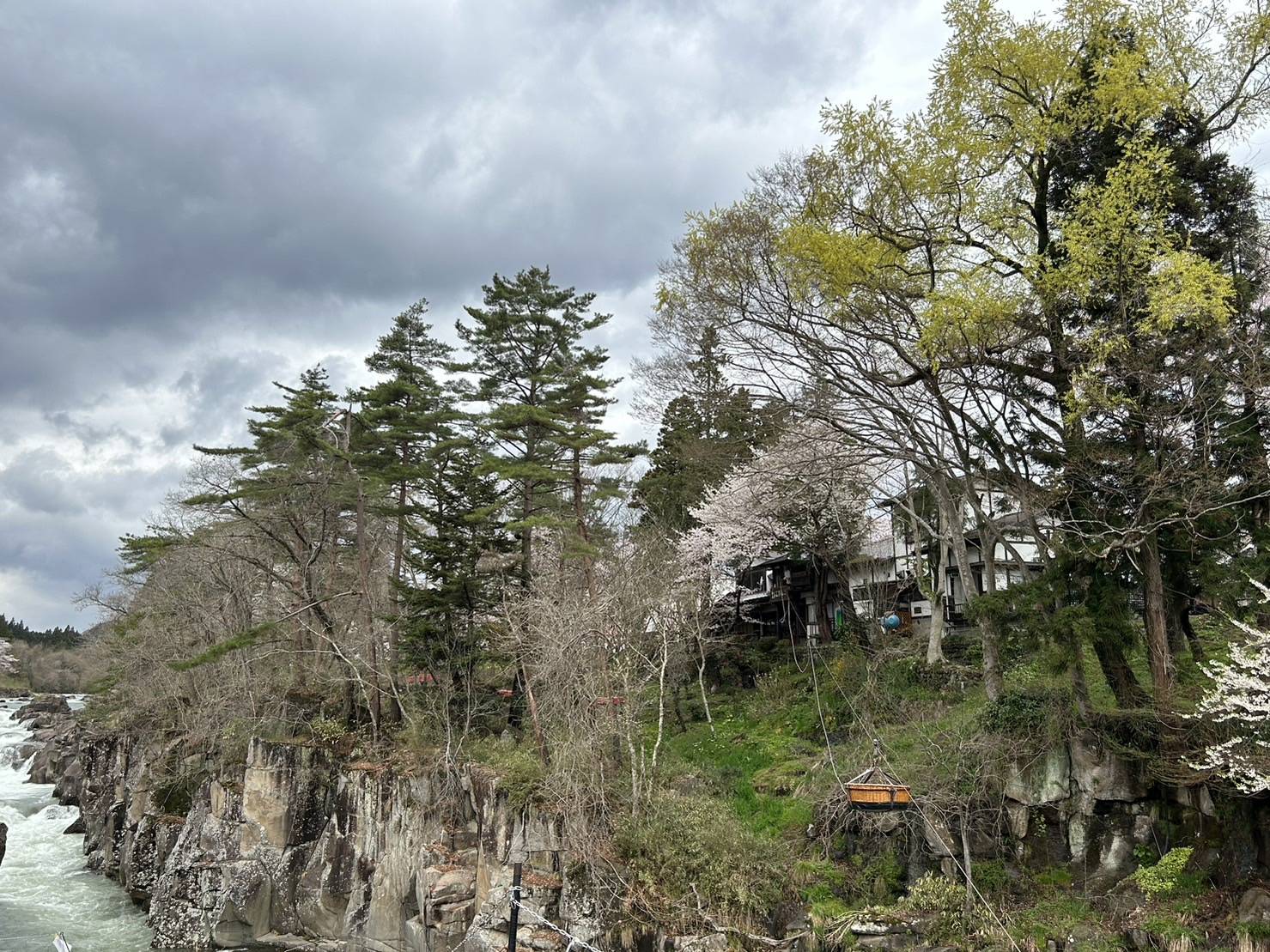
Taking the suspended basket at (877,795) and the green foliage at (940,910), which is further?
the green foliage at (940,910)

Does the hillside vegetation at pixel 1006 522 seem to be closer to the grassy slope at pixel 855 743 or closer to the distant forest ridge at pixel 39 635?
the grassy slope at pixel 855 743

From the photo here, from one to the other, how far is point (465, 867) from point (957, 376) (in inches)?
564

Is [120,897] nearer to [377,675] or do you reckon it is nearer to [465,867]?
[377,675]

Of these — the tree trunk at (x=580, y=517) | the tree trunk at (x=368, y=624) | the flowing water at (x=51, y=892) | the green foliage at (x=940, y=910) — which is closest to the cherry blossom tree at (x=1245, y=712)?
the green foliage at (x=940, y=910)

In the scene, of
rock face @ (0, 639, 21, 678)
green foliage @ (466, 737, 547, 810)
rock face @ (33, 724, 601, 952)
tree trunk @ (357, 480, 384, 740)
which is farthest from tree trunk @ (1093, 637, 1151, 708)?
rock face @ (0, 639, 21, 678)

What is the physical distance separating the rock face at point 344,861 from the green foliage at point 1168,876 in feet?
27.9

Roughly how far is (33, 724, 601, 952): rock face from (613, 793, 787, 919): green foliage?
54.4 inches

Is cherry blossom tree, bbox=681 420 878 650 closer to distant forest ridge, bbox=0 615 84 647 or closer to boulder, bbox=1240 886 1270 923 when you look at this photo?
boulder, bbox=1240 886 1270 923

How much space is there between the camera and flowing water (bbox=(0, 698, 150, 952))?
70.5 ft

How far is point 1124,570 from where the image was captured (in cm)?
1246

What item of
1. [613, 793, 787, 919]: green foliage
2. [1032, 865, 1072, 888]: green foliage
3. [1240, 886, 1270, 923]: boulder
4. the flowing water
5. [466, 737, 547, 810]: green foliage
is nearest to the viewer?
[1240, 886, 1270, 923]: boulder

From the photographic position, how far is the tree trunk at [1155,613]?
1163 cm

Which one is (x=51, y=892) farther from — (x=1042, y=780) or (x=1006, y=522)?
Answer: (x=1006, y=522)

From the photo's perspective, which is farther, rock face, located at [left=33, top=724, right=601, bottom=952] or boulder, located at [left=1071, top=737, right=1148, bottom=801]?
rock face, located at [left=33, top=724, right=601, bottom=952]
